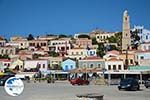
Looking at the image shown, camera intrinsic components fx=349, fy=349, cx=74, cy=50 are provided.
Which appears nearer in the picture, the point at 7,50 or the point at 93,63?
the point at 93,63

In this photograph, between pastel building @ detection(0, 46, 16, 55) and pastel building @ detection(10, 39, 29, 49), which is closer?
pastel building @ detection(0, 46, 16, 55)

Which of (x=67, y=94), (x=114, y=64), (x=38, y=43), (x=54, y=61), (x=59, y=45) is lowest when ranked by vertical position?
(x=67, y=94)

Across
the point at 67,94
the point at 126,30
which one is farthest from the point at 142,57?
the point at 67,94

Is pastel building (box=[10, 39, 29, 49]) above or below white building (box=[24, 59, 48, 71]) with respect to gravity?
above

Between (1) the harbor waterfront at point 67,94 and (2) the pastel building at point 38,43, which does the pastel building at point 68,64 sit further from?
(1) the harbor waterfront at point 67,94

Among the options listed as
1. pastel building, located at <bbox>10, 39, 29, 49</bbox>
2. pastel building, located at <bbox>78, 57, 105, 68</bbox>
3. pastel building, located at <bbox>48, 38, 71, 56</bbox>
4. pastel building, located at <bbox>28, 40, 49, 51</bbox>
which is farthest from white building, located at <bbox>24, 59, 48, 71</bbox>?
pastel building, located at <bbox>10, 39, 29, 49</bbox>

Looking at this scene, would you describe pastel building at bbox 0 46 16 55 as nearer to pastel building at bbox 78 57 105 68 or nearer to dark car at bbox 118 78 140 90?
pastel building at bbox 78 57 105 68

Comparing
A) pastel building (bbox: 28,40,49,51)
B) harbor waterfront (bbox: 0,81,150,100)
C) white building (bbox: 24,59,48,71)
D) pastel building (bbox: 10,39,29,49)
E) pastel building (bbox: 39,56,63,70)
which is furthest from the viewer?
pastel building (bbox: 10,39,29,49)

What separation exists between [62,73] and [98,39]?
195ft

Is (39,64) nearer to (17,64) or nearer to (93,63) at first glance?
(17,64)

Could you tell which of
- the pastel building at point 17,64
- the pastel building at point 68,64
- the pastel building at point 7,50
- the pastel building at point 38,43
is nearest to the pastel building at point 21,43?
the pastel building at point 38,43

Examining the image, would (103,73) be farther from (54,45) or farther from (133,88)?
(54,45)

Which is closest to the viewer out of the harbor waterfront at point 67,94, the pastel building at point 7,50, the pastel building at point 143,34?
the harbor waterfront at point 67,94

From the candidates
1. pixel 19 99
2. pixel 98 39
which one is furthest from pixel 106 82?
Result: pixel 98 39
